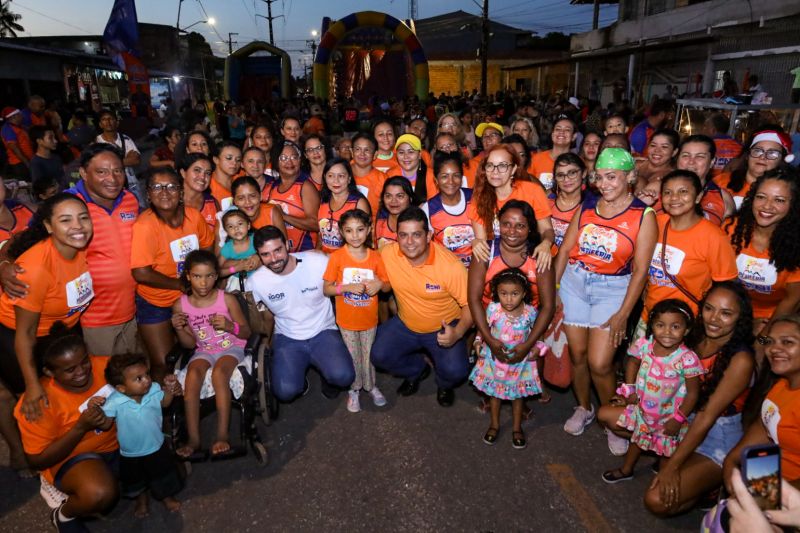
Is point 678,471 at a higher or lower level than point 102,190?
lower

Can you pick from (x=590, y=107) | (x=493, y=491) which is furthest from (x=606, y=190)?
(x=590, y=107)

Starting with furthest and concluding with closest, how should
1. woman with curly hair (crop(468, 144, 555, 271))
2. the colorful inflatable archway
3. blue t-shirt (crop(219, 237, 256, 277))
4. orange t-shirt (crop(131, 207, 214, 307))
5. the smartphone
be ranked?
1. the colorful inflatable archway
2. blue t-shirt (crop(219, 237, 256, 277))
3. woman with curly hair (crop(468, 144, 555, 271))
4. orange t-shirt (crop(131, 207, 214, 307))
5. the smartphone

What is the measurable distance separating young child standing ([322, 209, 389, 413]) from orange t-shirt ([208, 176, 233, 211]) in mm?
1727

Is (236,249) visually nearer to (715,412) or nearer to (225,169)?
(225,169)

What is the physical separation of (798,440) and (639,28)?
85.9ft

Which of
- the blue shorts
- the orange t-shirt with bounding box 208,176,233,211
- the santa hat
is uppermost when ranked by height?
the santa hat

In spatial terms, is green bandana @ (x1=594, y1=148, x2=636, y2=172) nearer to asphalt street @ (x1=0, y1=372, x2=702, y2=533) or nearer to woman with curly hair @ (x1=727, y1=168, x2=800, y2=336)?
woman with curly hair @ (x1=727, y1=168, x2=800, y2=336)

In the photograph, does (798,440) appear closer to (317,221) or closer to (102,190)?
(317,221)

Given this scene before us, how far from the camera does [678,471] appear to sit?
120 inches

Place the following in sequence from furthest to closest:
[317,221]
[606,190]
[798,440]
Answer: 1. [317,221]
2. [606,190]
3. [798,440]

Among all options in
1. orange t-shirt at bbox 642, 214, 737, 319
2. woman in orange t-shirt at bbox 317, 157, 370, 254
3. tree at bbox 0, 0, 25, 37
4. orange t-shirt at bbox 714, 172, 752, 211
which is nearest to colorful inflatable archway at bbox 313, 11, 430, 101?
woman in orange t-shirt at bbox 317, 157, 370, 254

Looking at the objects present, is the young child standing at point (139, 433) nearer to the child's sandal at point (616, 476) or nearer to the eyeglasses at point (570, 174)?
the child's sandal at point (616, 476)

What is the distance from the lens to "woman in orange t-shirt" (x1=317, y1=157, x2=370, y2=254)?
16.2ft

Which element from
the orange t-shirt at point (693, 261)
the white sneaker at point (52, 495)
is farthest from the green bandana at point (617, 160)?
the white sneaker at point (52, 495)
